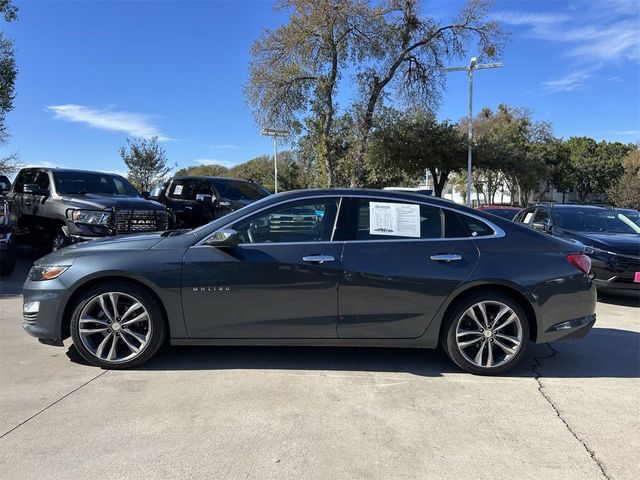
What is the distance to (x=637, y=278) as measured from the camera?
754 cm

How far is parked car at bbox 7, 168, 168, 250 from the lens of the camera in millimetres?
8539

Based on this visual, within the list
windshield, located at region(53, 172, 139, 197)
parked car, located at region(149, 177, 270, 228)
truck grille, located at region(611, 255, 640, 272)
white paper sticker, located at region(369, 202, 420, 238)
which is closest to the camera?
white paper sticker, located at region(369, 202, 420, 238)

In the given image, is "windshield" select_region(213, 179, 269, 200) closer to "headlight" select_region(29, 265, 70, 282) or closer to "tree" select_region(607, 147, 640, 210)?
"headlight" select_region(29, 265, 70, 282)

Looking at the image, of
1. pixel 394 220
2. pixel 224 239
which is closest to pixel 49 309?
pixel 224 239

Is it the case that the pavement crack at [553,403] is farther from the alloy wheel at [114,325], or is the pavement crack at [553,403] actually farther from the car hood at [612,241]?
the alloy wheel at [114,325]

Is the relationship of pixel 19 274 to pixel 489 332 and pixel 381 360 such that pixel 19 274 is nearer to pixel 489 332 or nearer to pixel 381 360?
pixel 381 360

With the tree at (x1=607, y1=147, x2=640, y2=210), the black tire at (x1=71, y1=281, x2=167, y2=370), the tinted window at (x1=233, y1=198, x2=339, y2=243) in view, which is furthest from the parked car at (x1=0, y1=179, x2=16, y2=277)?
the tree at (x1=607, y1=147, x2=640, y2=210)

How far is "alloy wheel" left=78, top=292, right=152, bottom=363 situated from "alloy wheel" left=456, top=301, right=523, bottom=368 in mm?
2762

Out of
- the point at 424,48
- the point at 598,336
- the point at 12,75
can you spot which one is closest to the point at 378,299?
the point at 598,336

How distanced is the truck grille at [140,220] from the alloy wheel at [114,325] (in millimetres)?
4467

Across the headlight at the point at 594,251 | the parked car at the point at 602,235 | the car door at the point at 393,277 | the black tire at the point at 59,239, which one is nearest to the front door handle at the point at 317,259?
Answer: the car door at the point at 393,277

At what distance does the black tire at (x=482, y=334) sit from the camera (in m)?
4.39

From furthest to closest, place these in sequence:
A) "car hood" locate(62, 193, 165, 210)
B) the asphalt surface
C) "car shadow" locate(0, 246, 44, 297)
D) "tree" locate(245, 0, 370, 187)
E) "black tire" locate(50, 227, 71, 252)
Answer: "tree" locate(245, 0, 370, 187), "black tire" locate(50, 227, 71, 252), "car hood" locate(62, 193, 165, 210), "car shadow" locate(0, 246, 44, 297), the asphalt surface

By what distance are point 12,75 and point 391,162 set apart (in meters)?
19.2
